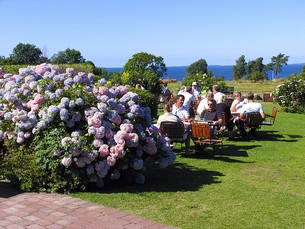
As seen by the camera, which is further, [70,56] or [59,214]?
[70,56]

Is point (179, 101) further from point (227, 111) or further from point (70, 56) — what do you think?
point (70, 56)

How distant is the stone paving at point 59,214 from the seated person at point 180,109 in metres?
3.99

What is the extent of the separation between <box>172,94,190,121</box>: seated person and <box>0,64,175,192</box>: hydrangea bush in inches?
91.9

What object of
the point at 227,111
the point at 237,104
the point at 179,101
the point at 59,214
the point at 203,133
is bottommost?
the point at 59,214

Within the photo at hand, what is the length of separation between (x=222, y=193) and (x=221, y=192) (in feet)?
0.16

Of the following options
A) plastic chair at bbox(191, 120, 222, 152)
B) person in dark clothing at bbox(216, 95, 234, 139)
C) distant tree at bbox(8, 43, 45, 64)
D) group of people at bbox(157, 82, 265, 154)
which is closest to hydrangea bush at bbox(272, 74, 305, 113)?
group of people at bbox(157, 82, 265, 154)

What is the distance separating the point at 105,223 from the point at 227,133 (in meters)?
7.23

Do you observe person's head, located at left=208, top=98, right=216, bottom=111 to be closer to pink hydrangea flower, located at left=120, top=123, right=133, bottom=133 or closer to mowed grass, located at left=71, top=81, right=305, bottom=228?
mowed grass, located at left=71, top=81, right=305, bottom=228

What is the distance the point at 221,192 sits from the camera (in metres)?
5.88

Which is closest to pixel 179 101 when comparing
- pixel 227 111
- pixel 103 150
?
pixel 227 111

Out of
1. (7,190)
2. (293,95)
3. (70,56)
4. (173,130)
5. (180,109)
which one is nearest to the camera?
(7,190)

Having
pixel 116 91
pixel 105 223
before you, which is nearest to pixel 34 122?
pixel 116 91

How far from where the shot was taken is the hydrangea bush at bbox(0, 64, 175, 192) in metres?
5.84

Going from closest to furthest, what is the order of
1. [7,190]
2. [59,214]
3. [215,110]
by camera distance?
[59,214], [7,190], [215,110]
